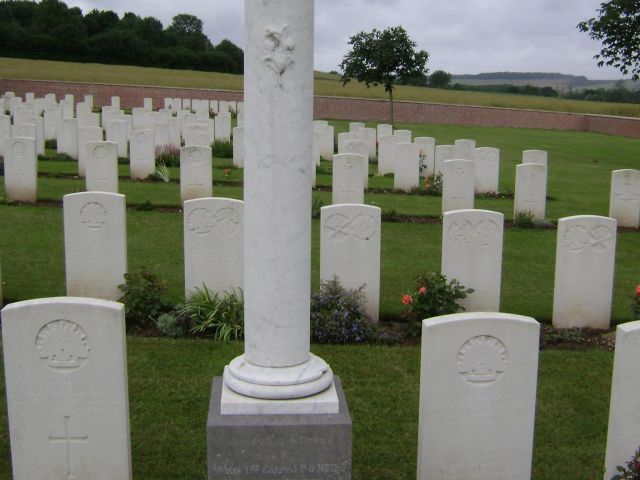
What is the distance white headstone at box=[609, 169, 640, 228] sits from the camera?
508 inches

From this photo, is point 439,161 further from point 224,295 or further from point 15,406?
point 15,406

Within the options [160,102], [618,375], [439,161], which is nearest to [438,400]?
[618,375]

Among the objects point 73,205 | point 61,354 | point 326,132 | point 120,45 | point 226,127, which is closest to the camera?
point 61,354

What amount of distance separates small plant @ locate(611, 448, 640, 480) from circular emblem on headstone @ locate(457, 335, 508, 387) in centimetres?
81

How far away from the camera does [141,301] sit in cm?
775

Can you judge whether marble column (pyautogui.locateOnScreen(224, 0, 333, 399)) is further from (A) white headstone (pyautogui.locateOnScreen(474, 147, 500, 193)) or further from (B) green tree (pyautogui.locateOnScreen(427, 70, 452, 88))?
(B) green tree (pyautogui.locateOnScreen(427, 70, 452, 88))

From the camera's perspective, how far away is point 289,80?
12.7ft

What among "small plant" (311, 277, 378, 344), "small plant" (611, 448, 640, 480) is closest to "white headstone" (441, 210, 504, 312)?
"small plant" (311, 277, 378, 344)

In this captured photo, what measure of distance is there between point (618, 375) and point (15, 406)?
3.34m

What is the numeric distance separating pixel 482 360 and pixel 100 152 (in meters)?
9.61

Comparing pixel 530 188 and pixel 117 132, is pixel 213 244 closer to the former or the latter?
pixel 530 188

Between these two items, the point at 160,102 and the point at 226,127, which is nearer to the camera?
the point at 226,127

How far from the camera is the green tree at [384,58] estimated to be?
2697 centimetres

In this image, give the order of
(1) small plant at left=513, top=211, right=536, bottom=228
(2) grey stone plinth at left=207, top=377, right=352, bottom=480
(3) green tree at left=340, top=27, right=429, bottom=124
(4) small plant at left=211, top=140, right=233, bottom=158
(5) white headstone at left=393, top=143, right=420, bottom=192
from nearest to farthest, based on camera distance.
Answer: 1. (2) grey stone plinth at left=207, top=377, right=352, bottom=480
2. (1) small plant at left=513, top=211, right=536, bottom=228
3. (5) white headstone at left=393, top=143, right=420, bottom=192
4. (4) small plant at left=211, top=140, right=233, bottom=158
5. (3) green tree at left=340, top=27, right=429, bottom=124
